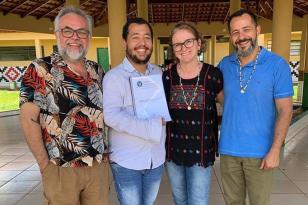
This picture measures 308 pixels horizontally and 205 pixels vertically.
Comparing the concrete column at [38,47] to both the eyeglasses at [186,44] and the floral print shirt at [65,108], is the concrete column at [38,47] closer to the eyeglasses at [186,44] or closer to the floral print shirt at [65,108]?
the floral print shirt at [65,108]

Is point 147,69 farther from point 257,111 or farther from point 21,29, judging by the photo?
point 21,29

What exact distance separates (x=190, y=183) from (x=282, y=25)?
196 inches

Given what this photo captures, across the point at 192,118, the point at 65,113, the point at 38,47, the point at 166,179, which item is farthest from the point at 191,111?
the point at 38,47

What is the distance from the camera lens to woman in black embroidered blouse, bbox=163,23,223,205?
7.24 ft

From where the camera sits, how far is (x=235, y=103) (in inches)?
90.1

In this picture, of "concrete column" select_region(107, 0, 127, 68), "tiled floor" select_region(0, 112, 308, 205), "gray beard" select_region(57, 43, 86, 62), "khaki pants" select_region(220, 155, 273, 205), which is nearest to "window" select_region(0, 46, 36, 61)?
"tiled floor" select_region(0, 112, 308, 205)

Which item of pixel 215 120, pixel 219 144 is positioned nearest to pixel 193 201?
pixel 219 144

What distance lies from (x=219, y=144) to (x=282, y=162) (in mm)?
2962

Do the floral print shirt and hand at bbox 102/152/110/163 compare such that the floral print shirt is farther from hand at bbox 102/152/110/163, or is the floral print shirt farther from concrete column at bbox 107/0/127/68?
concrete column at bbox 107/0/127/68

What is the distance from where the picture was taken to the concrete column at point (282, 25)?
609 centimetres

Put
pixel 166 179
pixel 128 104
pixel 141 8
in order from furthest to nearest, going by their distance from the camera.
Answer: pixel 141 8
pixel 166 179
pixel 128 104

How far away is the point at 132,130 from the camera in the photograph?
205cm

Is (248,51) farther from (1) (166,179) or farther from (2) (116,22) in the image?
(2) (116,22)

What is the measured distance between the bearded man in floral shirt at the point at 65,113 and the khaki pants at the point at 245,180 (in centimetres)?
104
